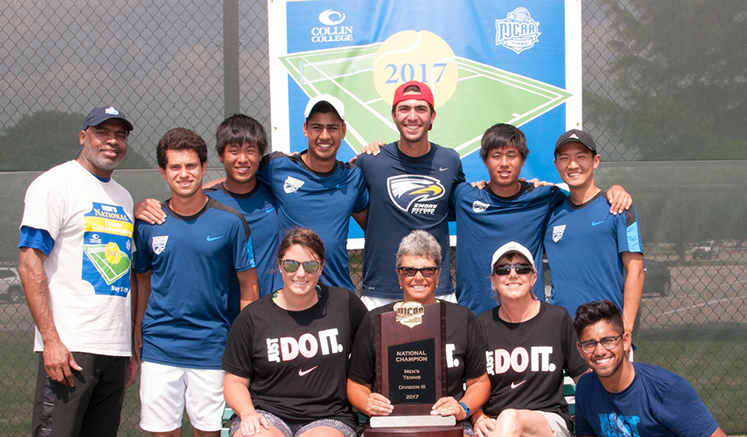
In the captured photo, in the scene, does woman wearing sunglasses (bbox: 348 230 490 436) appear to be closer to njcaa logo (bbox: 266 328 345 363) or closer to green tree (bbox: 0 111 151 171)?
njcaa logo (bbox: 266 328 345 363)

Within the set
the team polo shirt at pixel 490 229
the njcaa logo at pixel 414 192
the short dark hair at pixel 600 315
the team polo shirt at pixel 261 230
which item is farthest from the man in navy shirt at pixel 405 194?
the short dark hair at pixel 600 315

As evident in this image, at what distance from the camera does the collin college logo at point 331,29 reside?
441cm

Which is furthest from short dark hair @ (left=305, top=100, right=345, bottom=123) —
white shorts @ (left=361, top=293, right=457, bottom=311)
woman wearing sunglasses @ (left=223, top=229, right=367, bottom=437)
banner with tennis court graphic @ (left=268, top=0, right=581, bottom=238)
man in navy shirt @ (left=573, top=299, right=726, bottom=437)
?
man in navy shirt @ (left=573, top=299, right=726, bottom=437)

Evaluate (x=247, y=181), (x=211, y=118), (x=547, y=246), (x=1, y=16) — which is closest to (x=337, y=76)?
(x=211, y=118)

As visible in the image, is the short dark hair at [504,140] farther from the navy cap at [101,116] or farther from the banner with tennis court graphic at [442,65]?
the navy cap at [101,116]

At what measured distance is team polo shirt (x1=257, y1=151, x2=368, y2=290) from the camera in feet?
11.1

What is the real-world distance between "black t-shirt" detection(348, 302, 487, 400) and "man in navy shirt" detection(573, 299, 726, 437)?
18.3 inches

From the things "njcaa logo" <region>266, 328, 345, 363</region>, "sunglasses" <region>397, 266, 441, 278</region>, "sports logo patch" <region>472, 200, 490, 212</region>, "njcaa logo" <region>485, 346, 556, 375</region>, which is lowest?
"njcaa logo" <region>485, 346, 556, 375</region>

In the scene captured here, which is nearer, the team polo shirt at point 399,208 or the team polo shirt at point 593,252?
the team polo shirt at point 593,252

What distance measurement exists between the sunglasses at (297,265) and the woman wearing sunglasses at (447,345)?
0.35 meters

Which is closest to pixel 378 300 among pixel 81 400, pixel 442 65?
pixel 81 400

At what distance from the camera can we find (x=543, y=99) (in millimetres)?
4469

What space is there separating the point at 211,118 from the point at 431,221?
6.68 ft

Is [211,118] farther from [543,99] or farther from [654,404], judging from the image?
[654,404]
